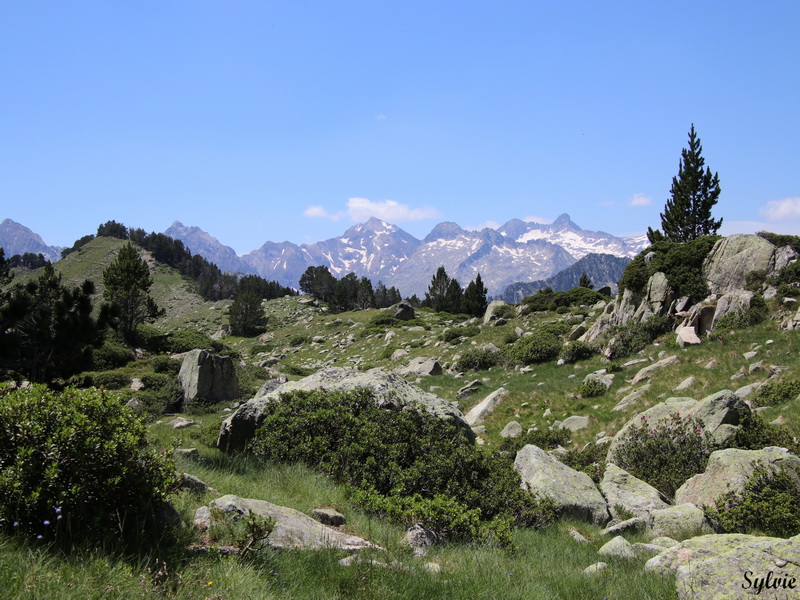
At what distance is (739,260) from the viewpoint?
2492 centimetres

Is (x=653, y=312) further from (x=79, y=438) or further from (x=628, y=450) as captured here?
(x=79, y=438)

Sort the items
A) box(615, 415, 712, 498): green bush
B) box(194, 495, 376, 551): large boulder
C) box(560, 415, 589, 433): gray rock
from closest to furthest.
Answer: box(194, 495, 376, 551): large boulder
box(615, 415, 712, 498): green bush
box(560, 415, 589, 433): gray rock

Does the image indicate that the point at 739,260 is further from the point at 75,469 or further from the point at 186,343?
the point at 186,343

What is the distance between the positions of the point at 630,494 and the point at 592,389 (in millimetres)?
10778

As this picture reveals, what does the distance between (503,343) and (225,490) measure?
106 feet

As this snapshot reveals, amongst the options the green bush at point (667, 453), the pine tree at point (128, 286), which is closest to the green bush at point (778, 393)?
the green bush at point (667, 453)

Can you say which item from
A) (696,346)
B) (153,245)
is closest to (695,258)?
(696,346)

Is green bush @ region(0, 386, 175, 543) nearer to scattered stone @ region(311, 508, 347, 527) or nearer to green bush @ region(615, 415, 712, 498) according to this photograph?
scattered stone @ region(311, 508, 347, 527)

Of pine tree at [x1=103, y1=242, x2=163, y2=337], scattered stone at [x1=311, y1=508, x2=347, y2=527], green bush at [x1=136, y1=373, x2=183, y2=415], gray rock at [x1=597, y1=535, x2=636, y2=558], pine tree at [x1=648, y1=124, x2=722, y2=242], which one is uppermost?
pine tree at [x1=648, y1=124, x2=722, y2=242]

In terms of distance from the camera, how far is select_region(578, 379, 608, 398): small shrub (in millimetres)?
20844

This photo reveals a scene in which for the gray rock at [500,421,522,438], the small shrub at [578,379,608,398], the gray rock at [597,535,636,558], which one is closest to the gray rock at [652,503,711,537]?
the gray rock at [597,535,636,558]

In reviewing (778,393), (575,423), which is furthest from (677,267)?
(778,393)

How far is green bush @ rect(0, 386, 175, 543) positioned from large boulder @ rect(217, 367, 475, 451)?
6071 millimetres

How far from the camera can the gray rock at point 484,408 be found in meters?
21.8
